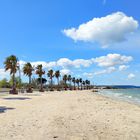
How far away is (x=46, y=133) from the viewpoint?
13320mm

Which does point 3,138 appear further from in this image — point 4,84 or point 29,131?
point 4,84

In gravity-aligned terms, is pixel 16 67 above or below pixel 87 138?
above

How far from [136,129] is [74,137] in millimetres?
4035

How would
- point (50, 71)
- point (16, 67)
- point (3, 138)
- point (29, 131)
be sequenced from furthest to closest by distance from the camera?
point (50, 71), point (16, 67), point (29, 131), point (3, 138)

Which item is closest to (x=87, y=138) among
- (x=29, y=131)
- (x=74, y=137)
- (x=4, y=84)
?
(x=74, y=137)

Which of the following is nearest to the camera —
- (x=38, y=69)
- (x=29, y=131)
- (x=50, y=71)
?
(x=29, y=131)

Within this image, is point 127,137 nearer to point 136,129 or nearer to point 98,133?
point 98,133

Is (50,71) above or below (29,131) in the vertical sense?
above

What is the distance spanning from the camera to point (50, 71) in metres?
162


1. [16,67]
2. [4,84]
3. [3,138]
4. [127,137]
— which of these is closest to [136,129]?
[127,137]

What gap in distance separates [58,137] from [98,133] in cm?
204

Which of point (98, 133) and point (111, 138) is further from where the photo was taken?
point (98, 133)

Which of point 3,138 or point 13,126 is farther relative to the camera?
point 13,126

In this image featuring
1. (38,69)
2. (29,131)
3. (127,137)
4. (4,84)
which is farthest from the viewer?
(4,84)
